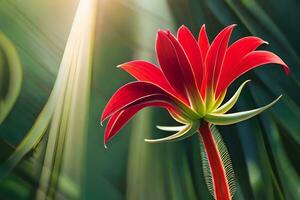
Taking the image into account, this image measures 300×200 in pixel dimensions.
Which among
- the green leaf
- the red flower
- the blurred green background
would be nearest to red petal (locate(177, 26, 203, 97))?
the red flower

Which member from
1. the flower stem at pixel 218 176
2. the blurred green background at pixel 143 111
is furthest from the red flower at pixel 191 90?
the blurred green background at pixel 143 111

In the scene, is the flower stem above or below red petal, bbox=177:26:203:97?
below

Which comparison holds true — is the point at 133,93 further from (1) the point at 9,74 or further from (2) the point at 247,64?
(1) the point at 9,74

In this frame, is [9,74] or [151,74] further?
[9,74]

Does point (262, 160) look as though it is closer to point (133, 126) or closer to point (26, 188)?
point (133, 126)

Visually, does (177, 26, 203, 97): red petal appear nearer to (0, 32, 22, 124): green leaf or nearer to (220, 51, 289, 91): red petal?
(220, 51, 289, 91): red petal

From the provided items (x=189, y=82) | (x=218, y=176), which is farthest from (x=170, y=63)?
(x=218, y=176)
